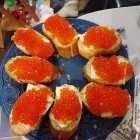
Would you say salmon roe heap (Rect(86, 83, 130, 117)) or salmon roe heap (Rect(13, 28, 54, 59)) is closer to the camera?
salmon roe heap (Rect(86, 83, 130, 117))

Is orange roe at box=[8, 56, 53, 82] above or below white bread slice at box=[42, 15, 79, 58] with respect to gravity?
below

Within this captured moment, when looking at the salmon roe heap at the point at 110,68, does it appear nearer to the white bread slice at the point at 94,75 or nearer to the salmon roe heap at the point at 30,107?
the white bread slice at the point at 94,75

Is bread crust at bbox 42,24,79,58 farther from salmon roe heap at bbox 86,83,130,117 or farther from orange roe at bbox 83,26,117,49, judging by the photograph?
salmon roe heap at bbox 86,83,130,117

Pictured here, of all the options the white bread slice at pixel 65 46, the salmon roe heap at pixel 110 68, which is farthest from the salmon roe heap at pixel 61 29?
the salmon roe heap at pixel 110 68

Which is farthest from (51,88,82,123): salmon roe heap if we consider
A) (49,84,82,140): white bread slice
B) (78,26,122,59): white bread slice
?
(78,26,122,59): white bread slice

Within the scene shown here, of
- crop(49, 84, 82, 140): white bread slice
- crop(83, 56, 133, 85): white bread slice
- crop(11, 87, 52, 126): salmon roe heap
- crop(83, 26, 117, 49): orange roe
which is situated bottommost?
crop(49, 84, 82, 140): white bread slice

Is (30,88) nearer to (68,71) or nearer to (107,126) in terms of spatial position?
(68,71)

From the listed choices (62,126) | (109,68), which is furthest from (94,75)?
(62,126)
